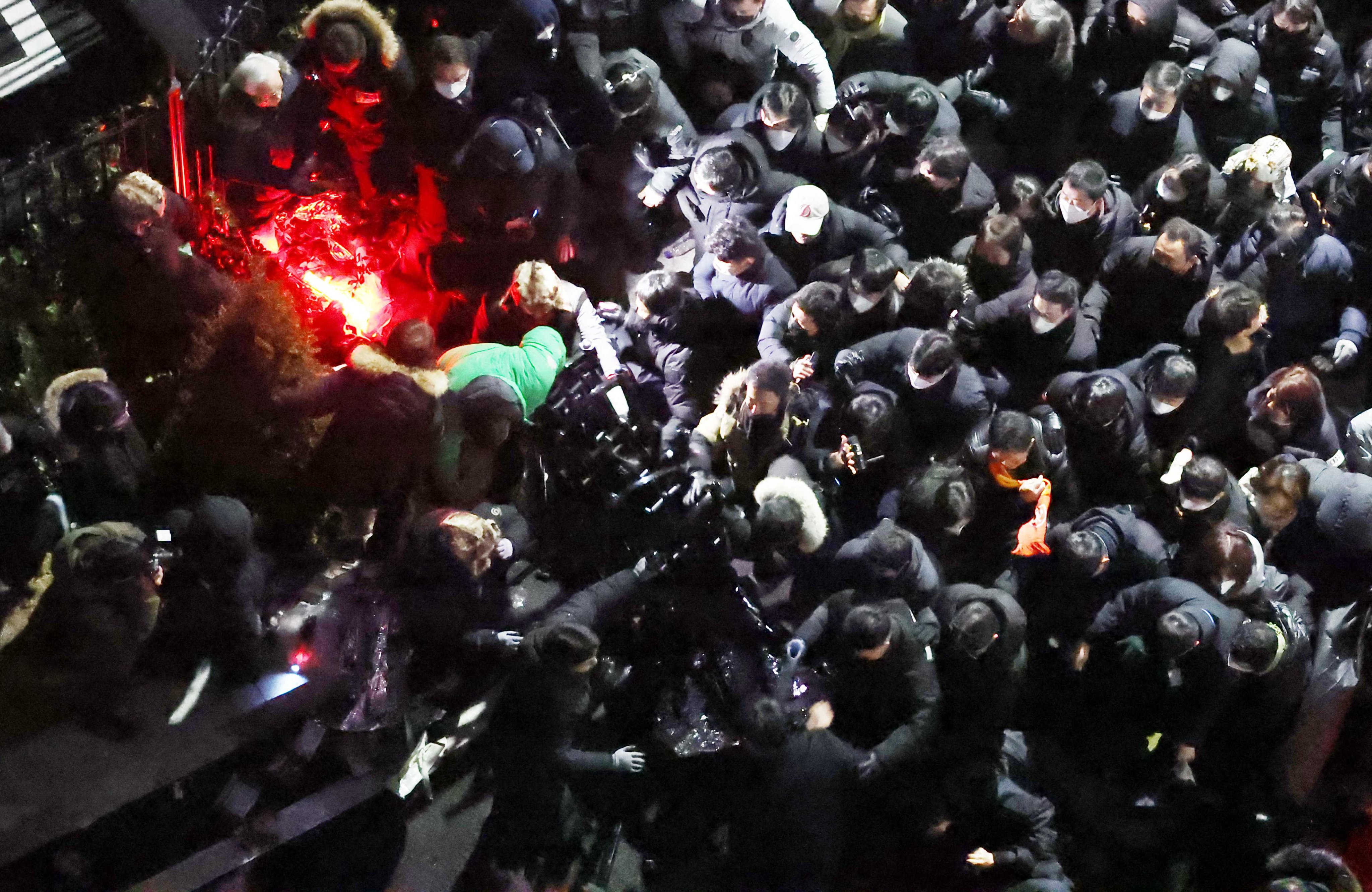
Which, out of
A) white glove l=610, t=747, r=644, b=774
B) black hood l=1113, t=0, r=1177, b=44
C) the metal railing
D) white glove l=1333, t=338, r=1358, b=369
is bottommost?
white glove l=1333, t=338, r=1358, b=369

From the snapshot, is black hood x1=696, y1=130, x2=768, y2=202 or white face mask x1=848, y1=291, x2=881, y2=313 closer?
white face mask x1=848, y1=291, x2=881, y2=313

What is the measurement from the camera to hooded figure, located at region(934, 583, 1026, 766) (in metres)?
4.20

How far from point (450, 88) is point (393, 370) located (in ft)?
4.80

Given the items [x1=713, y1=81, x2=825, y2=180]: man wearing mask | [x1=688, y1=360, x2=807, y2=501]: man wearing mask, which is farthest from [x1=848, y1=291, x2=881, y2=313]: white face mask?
[x1=713, y1=81, x2=825, y2=180]: man wearing mask

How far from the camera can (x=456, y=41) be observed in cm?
493

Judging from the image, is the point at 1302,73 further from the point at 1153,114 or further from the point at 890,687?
the point at 890,687

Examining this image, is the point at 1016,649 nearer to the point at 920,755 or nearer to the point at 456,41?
the point at 920,755

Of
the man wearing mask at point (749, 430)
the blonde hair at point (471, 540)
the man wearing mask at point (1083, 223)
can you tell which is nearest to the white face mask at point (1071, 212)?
the man wearing mask at point (1083, 223)

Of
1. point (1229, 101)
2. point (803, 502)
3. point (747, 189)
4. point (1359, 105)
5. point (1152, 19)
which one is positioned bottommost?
point (1359, 105)

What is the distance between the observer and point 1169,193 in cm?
506

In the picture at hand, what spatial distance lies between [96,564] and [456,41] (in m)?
2.70

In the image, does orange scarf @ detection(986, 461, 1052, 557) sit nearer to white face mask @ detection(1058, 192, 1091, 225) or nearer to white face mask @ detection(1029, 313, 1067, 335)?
white face mask @ detection(1029, 313, 1067, 335)

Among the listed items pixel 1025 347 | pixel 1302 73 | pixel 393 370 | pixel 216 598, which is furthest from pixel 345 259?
pixel 1302 73

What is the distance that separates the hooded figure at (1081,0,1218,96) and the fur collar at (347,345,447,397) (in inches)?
143
